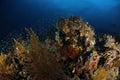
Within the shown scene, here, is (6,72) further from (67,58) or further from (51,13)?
(51,13)

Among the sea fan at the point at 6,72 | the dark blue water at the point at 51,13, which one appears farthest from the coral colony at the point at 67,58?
the dark blue water at the point at 51,13

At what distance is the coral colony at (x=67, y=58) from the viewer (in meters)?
3.09

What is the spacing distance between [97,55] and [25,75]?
1.08 meters

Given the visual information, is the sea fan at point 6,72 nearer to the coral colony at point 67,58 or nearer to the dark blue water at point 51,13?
the coral colony at point 67,58

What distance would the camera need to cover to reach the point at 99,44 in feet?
12.8

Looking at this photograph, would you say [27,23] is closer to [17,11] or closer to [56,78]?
[17,11]

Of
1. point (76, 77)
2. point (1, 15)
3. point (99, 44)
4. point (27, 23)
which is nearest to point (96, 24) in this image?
point (27, 23)

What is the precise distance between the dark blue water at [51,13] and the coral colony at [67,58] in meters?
3.68

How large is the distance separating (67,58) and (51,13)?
32.6 ft

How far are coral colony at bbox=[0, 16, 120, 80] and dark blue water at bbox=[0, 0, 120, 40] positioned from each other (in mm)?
3684

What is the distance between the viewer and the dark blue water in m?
10.9

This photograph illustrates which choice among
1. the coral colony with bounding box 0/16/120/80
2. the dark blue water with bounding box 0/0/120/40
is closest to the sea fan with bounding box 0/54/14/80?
the coral colony with bounding box 0/16/120/80

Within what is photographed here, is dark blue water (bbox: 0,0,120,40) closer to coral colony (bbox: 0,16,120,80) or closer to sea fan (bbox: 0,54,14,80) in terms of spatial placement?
coral colony (bbox: 0,16,120,80)

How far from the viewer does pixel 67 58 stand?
3545 mm
